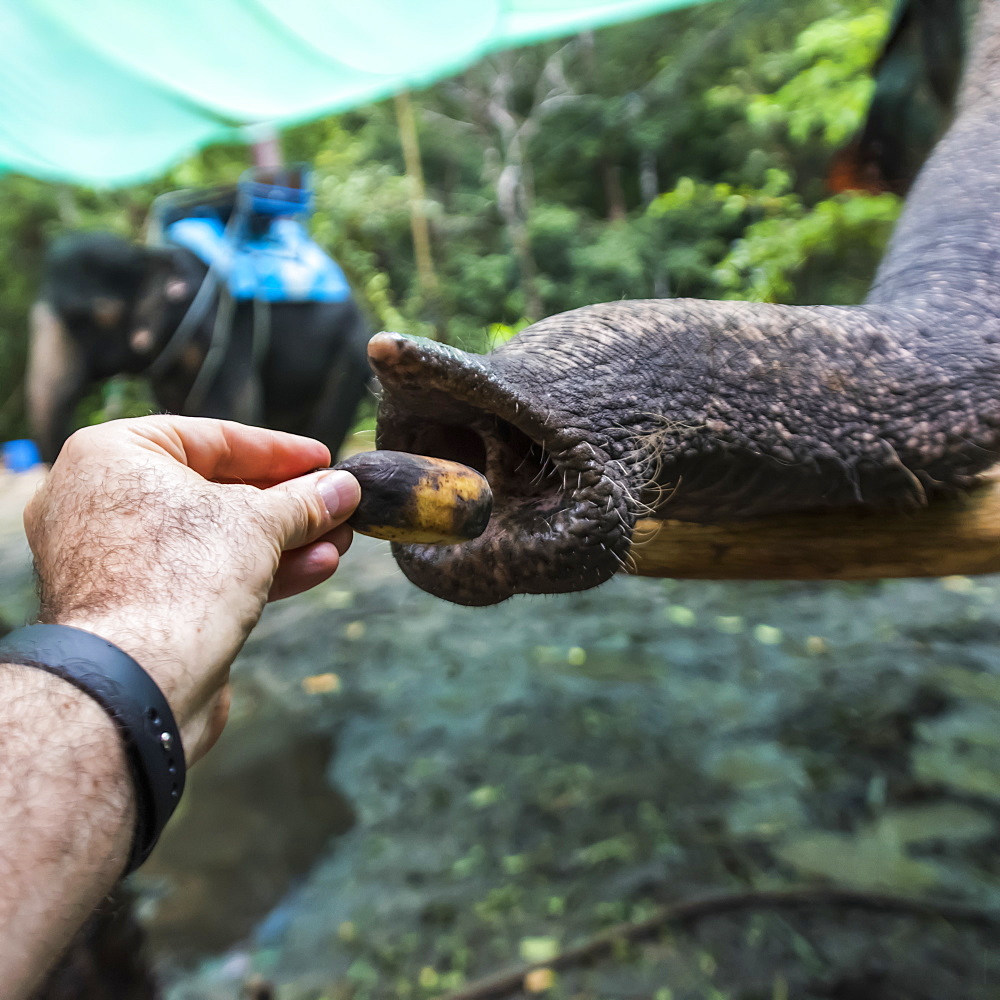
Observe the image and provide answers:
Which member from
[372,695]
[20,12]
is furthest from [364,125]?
[372,695]

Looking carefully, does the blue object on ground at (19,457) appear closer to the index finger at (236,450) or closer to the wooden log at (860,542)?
the index finger at (236,450)

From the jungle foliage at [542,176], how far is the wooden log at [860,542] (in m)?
7.68

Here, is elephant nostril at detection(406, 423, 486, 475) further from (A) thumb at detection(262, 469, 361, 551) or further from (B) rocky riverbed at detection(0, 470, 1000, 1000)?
(B) rocky riverbed at detection(0, 470, 1000, 1000)

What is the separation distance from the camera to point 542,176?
14203mm

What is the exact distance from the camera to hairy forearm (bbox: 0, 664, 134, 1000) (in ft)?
2.26

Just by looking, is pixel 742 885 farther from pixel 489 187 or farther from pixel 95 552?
pixel 489 187

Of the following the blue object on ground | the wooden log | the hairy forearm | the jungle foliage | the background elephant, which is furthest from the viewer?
the jungle foliage

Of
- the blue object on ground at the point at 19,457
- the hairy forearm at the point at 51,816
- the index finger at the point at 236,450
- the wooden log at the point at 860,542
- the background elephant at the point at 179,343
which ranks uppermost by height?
the index finger at the point at 236,450

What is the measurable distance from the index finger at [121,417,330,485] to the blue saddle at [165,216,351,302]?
148 inches

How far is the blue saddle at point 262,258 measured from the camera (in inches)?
182

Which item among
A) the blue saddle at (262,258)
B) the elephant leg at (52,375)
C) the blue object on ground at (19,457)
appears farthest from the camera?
the blue object on ground at (19,457)

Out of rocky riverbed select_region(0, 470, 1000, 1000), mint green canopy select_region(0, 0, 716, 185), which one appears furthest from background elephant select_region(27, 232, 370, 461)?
rocky riverbed select_region(0, 470, 1000, 1000)

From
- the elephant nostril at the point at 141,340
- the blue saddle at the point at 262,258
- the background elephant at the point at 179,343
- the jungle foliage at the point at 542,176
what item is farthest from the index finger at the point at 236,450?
the jungle foliage at the point at 542,176

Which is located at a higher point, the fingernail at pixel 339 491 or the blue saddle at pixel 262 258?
the fingernail at pixel 339 491
